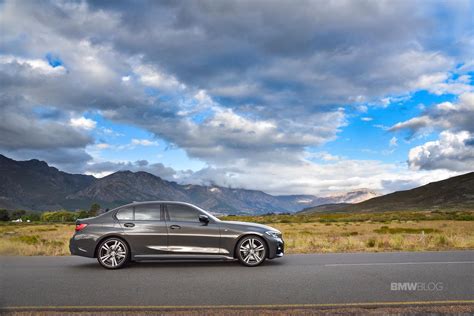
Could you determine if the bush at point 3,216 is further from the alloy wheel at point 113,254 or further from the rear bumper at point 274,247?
the rear bumper at point 274,247

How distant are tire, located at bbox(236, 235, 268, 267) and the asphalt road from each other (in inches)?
11.7

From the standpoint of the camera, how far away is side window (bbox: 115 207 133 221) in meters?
12.3

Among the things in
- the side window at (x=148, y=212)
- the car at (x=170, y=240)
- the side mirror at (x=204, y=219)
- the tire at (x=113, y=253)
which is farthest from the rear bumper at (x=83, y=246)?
the side mirror at (x=204, y=219)

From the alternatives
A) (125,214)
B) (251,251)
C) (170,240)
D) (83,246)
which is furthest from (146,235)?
(251,251)

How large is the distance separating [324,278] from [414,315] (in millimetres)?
4229

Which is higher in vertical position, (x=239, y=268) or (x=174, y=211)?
(x=174, y=211)

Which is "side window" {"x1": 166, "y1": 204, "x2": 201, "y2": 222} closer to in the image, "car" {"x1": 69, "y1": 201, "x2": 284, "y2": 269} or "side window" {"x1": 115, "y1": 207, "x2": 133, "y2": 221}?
"car" {"x1": 69, "y1": 201, "x2": 284, "y2": 269}

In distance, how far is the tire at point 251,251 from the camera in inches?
473

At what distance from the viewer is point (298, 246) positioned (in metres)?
18.3

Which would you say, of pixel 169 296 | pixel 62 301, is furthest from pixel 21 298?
pixel 169 296

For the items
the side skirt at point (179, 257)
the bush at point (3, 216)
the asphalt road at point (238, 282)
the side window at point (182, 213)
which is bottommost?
the asphalt road at point (238, 282)

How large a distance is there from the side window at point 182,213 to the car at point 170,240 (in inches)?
1.0

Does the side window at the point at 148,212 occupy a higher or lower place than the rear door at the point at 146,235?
higher

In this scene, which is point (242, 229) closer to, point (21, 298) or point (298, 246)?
point (21, 298)
